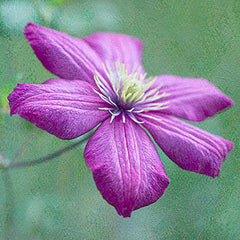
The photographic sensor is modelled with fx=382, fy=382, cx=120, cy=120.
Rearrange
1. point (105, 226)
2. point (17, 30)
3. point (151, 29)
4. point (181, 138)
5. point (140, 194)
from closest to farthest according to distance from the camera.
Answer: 1. point (140, 194)
2. point (181, 138)
3. point (17, 30)
4. point (105, 226)
5. point (151, 29)

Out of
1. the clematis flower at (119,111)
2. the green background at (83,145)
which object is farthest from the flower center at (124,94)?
the green background at (83,145)

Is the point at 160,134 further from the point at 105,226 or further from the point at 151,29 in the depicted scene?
the point at 151,29

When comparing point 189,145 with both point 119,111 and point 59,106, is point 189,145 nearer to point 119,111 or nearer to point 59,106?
point 119,111

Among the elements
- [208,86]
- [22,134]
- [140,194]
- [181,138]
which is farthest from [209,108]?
[22,134]

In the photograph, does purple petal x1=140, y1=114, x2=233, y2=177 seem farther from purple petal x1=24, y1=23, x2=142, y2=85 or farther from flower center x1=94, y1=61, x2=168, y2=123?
purple petal x1=24, y1=23, x2=142, y2=85

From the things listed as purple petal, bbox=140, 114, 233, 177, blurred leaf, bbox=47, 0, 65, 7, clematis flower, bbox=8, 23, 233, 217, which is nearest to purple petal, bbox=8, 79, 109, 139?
clematis flower, bbox=8, 23, 233, 217

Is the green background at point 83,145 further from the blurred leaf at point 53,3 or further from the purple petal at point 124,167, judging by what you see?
the purple petal at point 124,167

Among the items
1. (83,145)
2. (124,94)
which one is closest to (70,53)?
(124,94)
